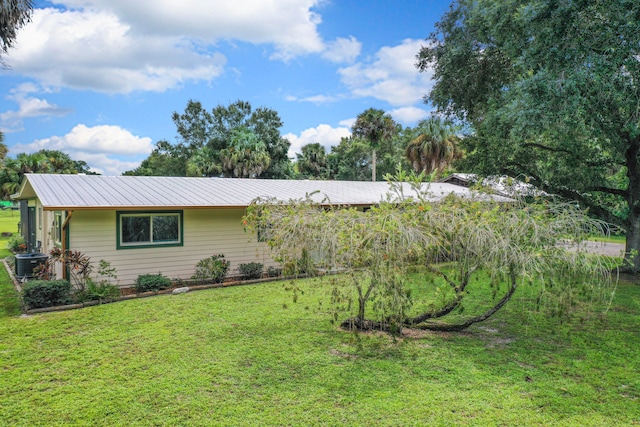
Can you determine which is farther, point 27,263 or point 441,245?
point 27,263

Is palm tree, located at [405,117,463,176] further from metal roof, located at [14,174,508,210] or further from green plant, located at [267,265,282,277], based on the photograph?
Result: green plant, located at [267,265,282,277]

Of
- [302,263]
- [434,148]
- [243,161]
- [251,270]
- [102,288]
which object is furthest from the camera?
[243,161]

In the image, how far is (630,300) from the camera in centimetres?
1020

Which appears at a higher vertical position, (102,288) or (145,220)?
(145,220)

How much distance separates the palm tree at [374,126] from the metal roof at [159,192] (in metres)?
15.3

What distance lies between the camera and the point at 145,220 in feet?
35.9

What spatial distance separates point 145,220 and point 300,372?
7503 millimetres

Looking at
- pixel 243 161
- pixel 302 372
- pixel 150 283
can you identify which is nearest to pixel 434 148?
pixel 243 161

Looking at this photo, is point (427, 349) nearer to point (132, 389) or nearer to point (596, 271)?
point (596, 271)

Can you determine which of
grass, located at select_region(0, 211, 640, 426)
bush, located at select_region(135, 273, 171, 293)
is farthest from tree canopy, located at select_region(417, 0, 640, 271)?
bush, located at select_region(135, 273, 171, 293)

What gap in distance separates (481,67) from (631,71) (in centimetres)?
558

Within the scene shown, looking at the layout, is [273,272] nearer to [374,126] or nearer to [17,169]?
[374,126]

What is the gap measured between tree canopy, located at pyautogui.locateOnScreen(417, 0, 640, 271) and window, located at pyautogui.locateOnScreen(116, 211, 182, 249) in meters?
9.36

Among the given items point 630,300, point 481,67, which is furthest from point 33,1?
point 630,300
